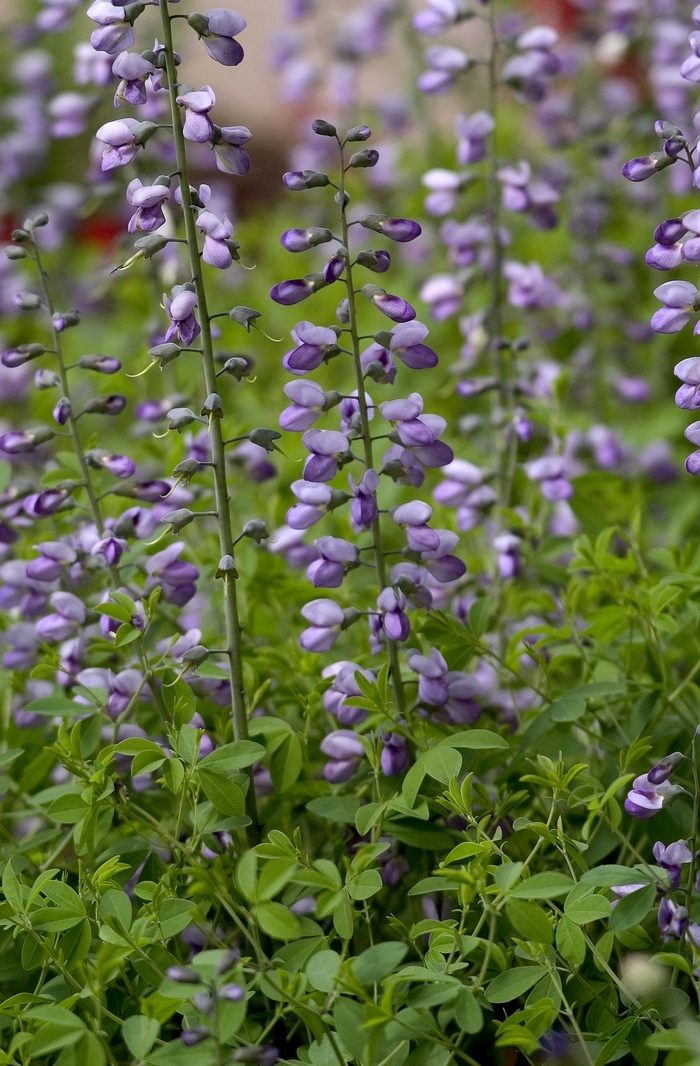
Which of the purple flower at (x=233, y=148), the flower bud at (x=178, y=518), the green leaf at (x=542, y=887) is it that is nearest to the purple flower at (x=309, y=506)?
the flower bud at (x=178, y=518)

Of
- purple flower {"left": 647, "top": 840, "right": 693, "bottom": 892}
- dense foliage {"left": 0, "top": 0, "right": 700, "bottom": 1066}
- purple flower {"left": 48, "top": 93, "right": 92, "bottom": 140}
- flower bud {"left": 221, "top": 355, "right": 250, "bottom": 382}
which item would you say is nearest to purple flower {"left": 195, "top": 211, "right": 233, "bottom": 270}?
dense foliage {"left": 0, "top": 0, "right": 700, "bottom": 1066}

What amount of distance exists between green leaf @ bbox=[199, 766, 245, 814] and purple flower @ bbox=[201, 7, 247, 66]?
2.57 feet

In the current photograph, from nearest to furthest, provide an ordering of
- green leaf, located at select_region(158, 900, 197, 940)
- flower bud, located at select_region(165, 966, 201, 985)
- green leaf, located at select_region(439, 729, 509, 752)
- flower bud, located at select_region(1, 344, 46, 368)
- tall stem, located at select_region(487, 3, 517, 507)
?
flower bud, located at select_region(165, 966, 201, 985)
green leaf, located at select_region(158, 900, 197, 940)
green leaf, located at select_region(439, 729, 509, 752)
flower bud, located at select_region(1, 344, 46, 368)
tall stem, located at select_region(487, 3, 517, 507)

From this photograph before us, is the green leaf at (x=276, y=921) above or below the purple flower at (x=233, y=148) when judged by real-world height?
below

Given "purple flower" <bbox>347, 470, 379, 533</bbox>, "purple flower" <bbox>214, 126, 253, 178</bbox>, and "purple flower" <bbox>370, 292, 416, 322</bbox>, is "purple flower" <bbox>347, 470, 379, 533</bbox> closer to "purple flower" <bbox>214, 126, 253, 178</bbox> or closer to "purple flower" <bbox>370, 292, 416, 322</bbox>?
"purple flower" <bbox>370, 292, 416, 322</bbox>

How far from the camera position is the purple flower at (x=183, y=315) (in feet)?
3.95

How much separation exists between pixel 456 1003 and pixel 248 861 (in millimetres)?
253

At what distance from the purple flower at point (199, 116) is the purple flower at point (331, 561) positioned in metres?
0.46

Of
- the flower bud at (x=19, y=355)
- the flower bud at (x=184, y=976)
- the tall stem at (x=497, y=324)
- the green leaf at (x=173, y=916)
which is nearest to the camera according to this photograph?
the flower bud at (x=184, y=976)

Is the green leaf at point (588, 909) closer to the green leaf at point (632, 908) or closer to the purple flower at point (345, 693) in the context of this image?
the green leaf at point (632, 908)

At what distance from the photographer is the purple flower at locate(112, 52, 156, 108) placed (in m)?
1.22

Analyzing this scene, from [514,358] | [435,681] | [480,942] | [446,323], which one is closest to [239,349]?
[446,323]

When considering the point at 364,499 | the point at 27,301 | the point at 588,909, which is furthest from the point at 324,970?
the point at 27,301

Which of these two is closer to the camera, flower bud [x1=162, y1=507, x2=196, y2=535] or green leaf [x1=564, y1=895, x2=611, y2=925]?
green leaf [x1=564, y1=895, x2=611, y2=925]
